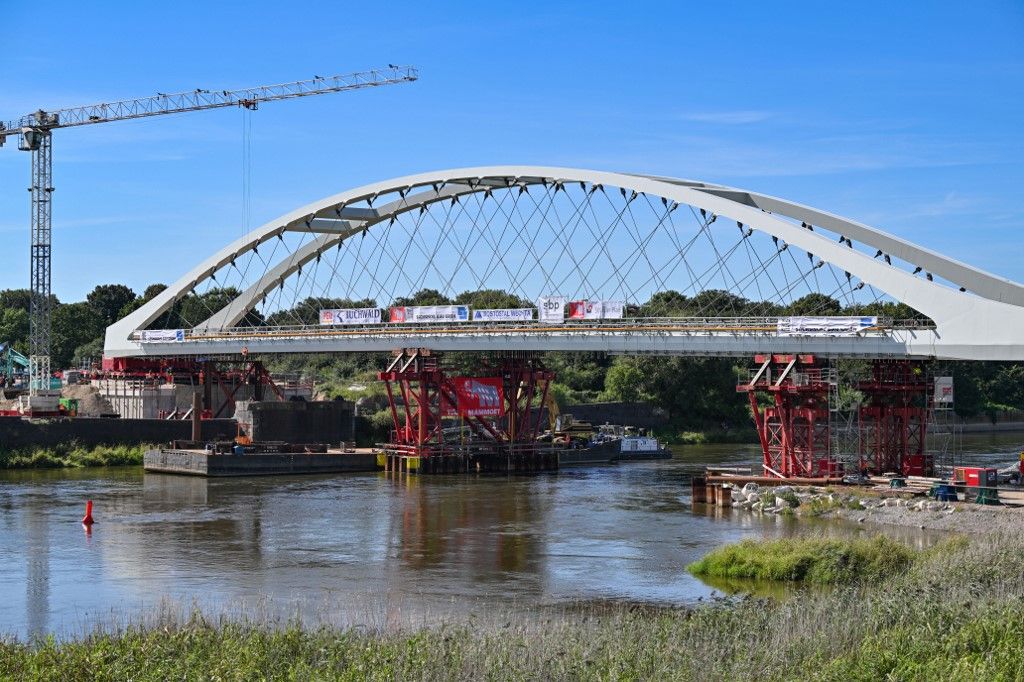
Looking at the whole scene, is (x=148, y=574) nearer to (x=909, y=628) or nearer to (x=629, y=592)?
(x=629, y=592)

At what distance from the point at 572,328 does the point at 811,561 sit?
33.2 meters

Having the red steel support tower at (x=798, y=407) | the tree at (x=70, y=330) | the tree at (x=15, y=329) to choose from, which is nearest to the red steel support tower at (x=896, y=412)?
the red steel support tower at (x=798, y=407)

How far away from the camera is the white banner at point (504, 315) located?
6875 cm

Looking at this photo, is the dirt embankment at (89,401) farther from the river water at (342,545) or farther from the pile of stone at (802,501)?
the pile of stone at (802,501)

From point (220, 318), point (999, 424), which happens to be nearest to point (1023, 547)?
point (220, 318)

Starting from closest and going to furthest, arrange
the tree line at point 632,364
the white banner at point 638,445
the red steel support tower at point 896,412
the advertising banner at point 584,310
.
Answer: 1. the red steel support tower at point 896,412
2. the advertising banner at point 584,310
3. the white banner at point 638,445
4. the tree line at point 632,364

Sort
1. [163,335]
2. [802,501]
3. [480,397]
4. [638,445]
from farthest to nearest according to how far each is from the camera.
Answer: [163,335]
[638,445]
[480,397]
[802,501]

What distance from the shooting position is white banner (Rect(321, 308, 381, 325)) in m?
76.1

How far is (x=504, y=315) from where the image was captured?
69875mm

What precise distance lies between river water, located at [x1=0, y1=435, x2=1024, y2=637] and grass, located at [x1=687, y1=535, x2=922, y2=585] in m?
1.32

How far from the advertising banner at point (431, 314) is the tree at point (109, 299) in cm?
7479

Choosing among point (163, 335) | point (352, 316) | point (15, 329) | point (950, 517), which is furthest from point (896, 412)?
point (15, 329)

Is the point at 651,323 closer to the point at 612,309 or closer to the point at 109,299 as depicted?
the point at 612,309

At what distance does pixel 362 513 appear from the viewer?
165ft
